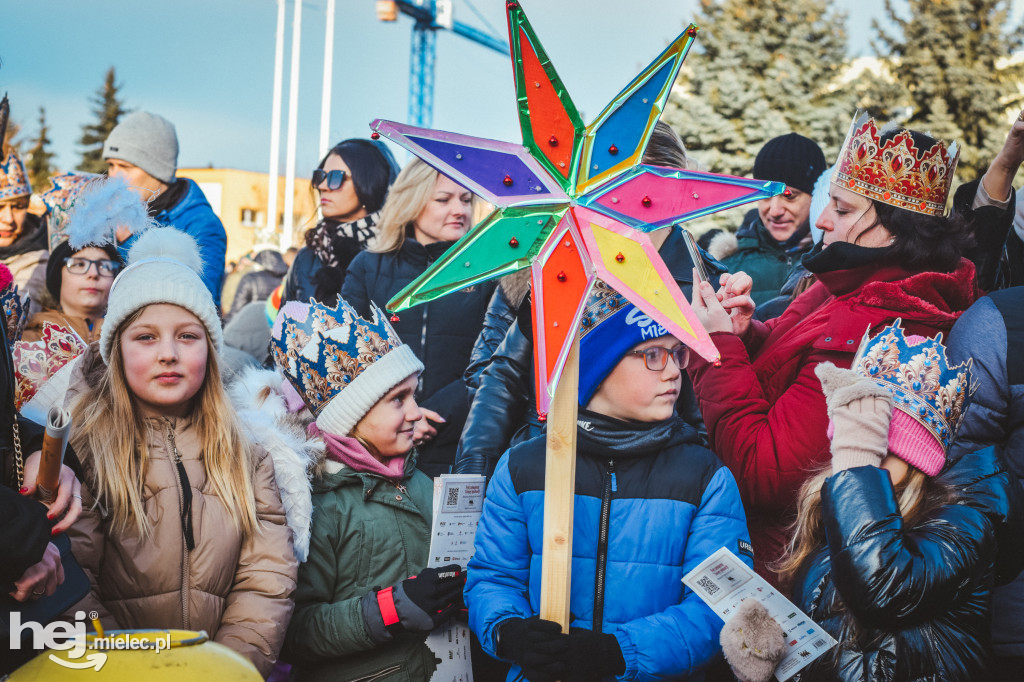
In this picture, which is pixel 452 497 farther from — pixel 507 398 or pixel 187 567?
pixel 187 567

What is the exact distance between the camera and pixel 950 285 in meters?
3.15

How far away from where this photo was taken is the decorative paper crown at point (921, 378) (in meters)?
2.65

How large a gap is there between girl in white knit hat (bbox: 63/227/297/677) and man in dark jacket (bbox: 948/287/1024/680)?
2.11m

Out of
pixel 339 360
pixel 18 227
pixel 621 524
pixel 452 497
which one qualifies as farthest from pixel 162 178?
pixel 621 524

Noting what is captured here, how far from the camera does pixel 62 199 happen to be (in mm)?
5223

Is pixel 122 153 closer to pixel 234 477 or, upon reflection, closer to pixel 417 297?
pixel 234 477

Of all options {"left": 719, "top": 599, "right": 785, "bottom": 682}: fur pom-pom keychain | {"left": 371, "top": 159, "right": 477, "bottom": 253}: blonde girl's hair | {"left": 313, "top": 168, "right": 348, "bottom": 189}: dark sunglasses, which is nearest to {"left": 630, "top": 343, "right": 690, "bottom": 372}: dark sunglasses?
{"left": 719, "top": 599, "right": 785, "bottom": 682}: fur pom-pom keychain

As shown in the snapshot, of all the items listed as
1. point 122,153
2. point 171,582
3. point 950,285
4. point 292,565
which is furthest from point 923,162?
point 122,153

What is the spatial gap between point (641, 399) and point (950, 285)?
119 cm

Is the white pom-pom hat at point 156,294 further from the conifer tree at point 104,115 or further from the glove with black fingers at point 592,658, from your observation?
the conifer tree at point 104,115

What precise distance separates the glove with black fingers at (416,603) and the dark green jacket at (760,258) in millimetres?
2986

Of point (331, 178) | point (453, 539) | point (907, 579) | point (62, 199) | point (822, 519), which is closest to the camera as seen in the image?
point (907, 579)

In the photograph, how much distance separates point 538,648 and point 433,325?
2.04 meters

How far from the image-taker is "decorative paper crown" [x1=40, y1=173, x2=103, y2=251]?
4582mm
